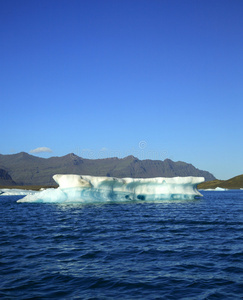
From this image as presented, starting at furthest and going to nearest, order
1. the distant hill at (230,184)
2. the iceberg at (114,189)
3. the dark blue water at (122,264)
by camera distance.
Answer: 1. the distant hill at (230,184)
2. the iceberg at (114,189)
3. the dark blue water at (122,264)

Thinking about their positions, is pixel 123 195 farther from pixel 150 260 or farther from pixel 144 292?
pixel 144 292

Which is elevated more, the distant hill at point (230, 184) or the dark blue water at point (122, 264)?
the distant hill at point (230, 184)

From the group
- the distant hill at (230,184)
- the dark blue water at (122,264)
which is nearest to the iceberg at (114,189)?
the dark blue water at (122,264)

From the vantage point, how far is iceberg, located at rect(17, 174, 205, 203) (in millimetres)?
35731

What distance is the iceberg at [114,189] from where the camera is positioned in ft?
117

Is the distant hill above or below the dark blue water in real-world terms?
above

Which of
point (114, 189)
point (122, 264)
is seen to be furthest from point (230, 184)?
point (122, 264)

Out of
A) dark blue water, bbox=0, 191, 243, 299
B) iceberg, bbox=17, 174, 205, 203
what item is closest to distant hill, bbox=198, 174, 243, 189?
iceberg, bbox=17, 174, 205, 203

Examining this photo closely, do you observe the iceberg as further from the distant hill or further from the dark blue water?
the distant hill

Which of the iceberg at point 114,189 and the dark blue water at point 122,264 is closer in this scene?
the dark blue water at point 122,264

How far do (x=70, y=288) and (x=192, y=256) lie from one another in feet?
15.6

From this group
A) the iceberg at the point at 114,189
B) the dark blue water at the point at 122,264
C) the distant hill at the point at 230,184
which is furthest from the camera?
the distant hill at the point at 230,184

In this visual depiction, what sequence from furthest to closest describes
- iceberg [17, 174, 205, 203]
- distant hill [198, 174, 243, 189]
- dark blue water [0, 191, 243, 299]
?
distant hill [198, 174, 243, 189], iceberg [17, 174, 205, 203], dark blue water [0, 191, 243, 299]

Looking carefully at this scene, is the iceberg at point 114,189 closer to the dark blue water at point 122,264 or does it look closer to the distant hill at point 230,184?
the dark blue water at point 122,264
